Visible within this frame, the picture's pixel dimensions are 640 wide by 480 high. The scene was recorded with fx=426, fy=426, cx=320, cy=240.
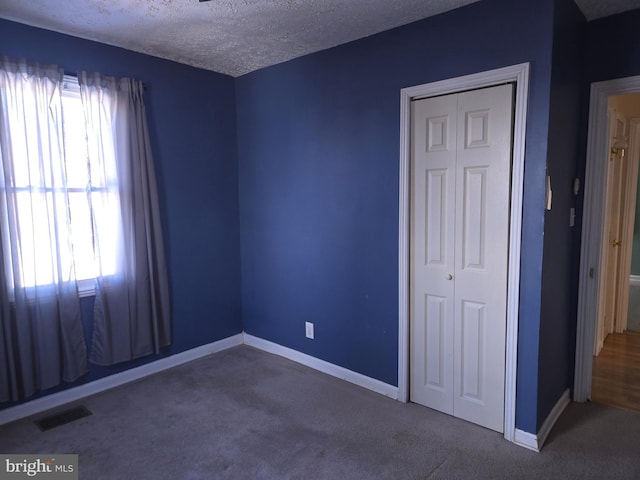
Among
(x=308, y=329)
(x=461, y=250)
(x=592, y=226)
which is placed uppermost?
(x=592, y=226)

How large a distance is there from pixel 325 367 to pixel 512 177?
1979 mm

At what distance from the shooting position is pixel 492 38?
2320mm

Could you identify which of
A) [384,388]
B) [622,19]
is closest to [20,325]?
[384,388]

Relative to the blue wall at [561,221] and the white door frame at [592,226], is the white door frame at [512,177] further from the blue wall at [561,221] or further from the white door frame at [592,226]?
the white door frame at [592,226]

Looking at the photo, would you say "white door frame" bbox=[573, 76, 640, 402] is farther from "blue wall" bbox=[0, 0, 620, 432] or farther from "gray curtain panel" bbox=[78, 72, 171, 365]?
"gray curtain panel" bbox=[78, 72, 171, 365]

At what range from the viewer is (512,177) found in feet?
7.55

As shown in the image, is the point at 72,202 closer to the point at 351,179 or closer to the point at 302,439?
the point at 351,179

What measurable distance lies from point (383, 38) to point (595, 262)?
2012 mm

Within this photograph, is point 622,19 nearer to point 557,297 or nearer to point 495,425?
point 557,297

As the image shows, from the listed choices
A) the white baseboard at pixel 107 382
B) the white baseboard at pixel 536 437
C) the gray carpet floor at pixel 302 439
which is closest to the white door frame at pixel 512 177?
the white baseboard at pixel 536 437

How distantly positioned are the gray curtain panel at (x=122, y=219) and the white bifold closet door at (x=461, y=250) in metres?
1.94

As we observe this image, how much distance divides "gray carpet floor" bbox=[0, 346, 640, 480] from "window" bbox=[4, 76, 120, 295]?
0.94 m

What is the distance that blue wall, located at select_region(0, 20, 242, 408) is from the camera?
3215 millimetres

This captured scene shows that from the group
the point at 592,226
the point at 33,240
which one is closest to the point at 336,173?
the point at 592,226
